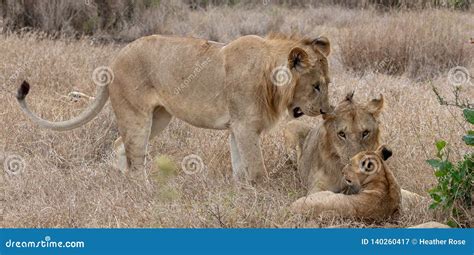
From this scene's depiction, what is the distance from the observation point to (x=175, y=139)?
619cm

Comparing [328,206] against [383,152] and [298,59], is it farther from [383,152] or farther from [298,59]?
[298,59]

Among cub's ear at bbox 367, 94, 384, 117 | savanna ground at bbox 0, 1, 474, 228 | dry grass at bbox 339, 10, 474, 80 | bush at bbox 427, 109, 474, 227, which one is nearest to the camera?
bush at bbox 427, 109, 474, 227

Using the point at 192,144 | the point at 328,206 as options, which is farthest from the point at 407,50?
the point at 328,206

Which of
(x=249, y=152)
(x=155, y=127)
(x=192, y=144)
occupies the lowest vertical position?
(x=192, y=144)

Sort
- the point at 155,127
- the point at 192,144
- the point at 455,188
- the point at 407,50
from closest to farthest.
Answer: the point at 455,188 → the point at 155,127 → the point at 192,144 → the point at 407,50

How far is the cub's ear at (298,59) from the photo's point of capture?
475cm

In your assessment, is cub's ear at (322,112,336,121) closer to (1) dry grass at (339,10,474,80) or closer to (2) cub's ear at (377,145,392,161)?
(2) cub's ear at (377,145,392,161)

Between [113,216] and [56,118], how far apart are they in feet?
7.42

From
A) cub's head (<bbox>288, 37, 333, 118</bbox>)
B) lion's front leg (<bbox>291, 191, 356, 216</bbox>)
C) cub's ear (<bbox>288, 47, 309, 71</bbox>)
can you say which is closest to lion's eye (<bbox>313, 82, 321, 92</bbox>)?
cub's head (<bbox>288, 37, 333, 118</bbox>)

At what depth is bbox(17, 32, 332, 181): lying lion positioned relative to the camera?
4828mm

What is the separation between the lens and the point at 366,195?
4188mm

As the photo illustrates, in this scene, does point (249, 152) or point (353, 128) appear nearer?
point (353, 128)

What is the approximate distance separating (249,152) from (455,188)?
4.00ft

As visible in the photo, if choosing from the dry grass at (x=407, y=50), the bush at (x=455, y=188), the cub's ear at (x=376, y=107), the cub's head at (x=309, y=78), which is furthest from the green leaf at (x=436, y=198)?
the dry grass at (x=407, y=50)
